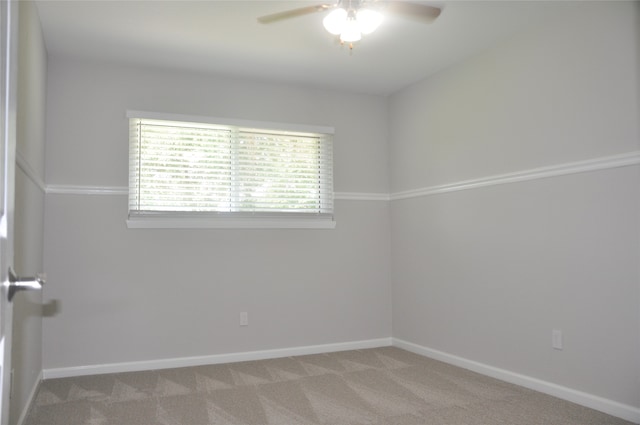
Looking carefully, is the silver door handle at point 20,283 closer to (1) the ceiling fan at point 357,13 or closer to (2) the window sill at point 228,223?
(1) the ceiling fan at point 357,13

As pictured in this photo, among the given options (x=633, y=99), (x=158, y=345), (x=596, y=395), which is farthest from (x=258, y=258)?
(x=633, y=99)

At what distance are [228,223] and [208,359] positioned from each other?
3.71ft

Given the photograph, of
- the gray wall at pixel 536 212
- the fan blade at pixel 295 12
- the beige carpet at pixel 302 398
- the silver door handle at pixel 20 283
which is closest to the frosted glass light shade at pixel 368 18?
the fan blade at pixel 295 12

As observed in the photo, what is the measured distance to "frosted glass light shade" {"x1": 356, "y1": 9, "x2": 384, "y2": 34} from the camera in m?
2.40

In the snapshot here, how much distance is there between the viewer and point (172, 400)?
308cm

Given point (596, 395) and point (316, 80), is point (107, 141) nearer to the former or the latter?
point (316, 80)

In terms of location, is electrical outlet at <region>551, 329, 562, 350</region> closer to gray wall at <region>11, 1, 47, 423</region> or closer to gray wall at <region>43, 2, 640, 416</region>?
gray wall at <region>43, 2, 640, 416</region>

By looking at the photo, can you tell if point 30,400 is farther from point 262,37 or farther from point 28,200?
point 262,37

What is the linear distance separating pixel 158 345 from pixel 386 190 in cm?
Answer: 250

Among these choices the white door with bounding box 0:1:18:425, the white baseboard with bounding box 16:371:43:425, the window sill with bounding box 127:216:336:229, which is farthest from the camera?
the window sill with bounding box 127:216:336:229

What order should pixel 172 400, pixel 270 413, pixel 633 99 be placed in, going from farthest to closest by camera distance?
pixel 172 400 < pixel 270 413 < pixel 633 99

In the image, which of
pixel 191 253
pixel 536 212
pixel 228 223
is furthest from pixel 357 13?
pixel 191 253

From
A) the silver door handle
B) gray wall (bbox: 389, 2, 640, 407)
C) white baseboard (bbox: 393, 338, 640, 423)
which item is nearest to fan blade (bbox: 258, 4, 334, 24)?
gray wall (bbox: 389, 2, 640, 407)

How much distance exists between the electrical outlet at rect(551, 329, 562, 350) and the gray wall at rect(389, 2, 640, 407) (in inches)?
1.3
